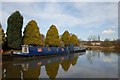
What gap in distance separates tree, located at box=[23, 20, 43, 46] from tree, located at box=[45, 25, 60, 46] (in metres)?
8.24

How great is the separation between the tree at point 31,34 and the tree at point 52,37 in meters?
8.24

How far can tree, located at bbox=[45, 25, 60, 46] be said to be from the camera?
150 feet

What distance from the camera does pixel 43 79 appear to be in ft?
47.2

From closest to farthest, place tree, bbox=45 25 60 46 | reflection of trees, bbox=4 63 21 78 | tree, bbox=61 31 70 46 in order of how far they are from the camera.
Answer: reflection of trees, bbox=4 63 21 78 < tree, bbox=45 25 60 46 < tree, bbox=61 31 70 46

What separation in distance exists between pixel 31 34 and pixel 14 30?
3.96m

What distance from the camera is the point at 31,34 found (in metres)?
36.4

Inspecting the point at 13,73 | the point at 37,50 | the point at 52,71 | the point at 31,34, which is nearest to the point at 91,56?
the point at 37,50

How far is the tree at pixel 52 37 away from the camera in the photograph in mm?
45775

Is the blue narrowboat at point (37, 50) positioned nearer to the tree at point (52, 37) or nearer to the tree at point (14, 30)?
the tree at point (14, 30)

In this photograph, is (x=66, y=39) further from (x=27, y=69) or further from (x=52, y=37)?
(x=27, y=69)

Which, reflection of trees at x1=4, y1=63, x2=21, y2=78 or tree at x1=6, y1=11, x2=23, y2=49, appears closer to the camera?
reflection of trees at x1=4, y1=63, x2=21, y2=78

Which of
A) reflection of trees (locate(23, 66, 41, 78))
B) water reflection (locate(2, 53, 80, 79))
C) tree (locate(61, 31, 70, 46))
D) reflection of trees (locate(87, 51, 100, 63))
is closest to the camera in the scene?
reflection of trees (locate(23, 66, 41, 78))

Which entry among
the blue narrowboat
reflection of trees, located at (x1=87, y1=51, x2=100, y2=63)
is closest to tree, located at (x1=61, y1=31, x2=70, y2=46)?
reflection of trees, located at (x1=87, y1=51, x2=100, y2=63)

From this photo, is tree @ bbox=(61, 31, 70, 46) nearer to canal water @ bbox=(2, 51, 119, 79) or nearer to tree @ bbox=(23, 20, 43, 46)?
tree @ bbox=(23, 20, 43, 46)
